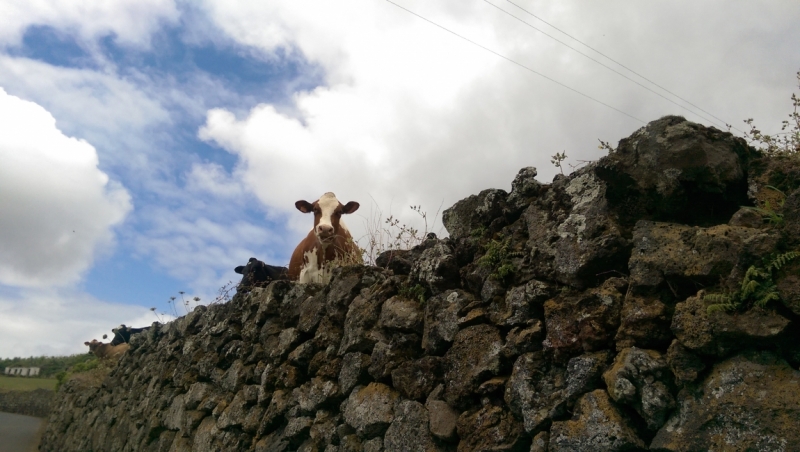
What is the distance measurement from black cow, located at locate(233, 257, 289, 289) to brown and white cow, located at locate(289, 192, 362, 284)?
0.92 ft

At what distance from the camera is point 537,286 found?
2912 millimetres

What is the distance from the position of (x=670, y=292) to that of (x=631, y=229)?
1.35 ft

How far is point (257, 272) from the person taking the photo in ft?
24.9

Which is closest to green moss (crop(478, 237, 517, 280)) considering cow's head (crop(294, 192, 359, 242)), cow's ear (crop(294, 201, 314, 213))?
cow's head (crop(294, 192, 359, 242))

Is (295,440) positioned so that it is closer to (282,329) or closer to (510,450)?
(282,329)

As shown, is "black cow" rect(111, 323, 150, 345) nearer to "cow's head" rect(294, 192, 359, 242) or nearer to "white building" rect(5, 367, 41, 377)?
"cow's head" rect(294, 192, 359, 242)

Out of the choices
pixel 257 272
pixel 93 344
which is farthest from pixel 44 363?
pixel 257 272

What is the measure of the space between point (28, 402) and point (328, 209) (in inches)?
715

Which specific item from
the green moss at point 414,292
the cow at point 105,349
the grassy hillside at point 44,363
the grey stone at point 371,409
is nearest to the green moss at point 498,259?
the green moss at point 414,292

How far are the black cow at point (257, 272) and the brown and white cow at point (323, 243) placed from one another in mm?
280

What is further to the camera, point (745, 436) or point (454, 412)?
point (454, 412)

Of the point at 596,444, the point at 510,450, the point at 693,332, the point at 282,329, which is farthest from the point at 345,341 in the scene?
the point at 693,332

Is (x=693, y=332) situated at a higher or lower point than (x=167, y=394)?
lower

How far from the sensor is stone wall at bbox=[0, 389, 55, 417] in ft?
61.2
